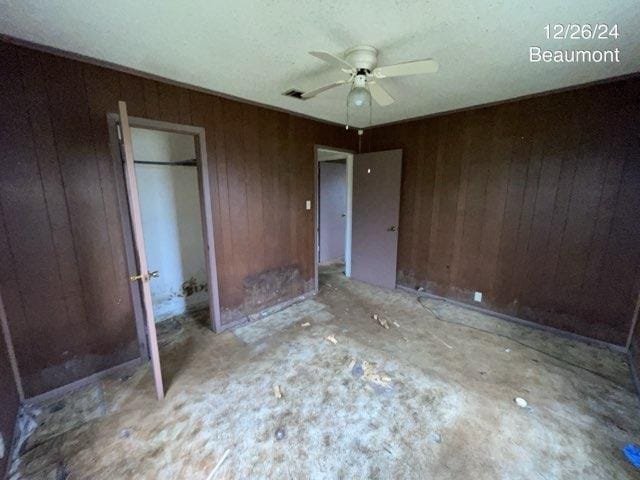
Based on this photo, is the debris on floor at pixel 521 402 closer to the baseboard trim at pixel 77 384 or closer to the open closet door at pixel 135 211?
the open closet door at pixel 135 211

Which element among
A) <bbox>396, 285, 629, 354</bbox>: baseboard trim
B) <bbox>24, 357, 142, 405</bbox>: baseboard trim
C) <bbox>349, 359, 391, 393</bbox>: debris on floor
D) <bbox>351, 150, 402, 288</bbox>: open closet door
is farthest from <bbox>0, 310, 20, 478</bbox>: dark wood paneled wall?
<bbox>396, 285, 629, 354</bbox>: baseboard trim

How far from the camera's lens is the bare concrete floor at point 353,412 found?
4.83ft

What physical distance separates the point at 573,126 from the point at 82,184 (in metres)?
4.26

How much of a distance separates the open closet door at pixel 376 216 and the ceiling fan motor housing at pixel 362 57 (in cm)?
197

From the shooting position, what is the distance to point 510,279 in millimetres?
3018

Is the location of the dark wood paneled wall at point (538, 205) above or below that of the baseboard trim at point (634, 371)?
above

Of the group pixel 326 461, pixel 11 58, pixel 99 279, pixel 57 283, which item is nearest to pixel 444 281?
pixel 326 461

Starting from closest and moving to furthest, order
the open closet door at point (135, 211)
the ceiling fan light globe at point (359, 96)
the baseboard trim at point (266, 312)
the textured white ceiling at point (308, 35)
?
the textured white ceiling at point (308, 35) < the open closet door at point (135, 211) < the ceiling fan light globe at point (359, 96) < the baseboard trim at point (266, 312)

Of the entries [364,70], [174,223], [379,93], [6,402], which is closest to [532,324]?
[379,93]

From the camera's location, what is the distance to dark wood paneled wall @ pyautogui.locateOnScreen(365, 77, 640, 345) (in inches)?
93.4

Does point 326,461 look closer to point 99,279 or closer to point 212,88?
point 99,279

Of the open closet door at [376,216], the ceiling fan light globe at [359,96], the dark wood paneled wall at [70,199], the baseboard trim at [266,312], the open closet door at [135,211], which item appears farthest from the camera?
the open closet door at [376,216]

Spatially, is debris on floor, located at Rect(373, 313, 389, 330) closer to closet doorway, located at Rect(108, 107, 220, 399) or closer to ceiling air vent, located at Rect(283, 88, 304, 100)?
closet doorway, located at Rect(108, 107, 220, 399)

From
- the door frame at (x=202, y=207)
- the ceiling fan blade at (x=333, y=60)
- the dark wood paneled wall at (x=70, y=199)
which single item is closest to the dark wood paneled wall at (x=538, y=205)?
the ceiling fan blade at (x=333, y=60)
